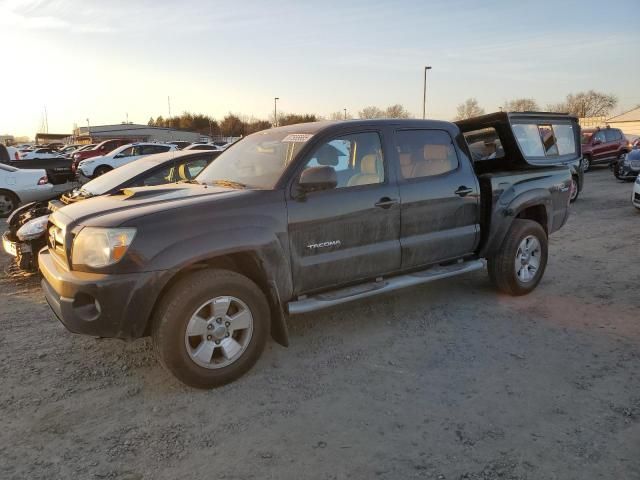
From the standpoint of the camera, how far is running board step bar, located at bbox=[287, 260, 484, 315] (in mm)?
3819

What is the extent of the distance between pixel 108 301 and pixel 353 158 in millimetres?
2245

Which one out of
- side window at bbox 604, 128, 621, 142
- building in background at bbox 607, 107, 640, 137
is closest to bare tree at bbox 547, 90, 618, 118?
building in background at bbox 607, 107, 640, 137

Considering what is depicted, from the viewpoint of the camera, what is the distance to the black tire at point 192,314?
322cm

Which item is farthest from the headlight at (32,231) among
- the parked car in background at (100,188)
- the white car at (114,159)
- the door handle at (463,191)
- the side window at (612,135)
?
the side window at (612,135)

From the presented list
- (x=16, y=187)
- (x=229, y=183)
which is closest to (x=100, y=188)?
(x=229, y=183)

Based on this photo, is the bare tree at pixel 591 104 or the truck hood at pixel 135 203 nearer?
the truck hood at pixel 135 203

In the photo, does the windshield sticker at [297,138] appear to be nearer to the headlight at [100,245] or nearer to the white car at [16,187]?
the headlight at [100,245]

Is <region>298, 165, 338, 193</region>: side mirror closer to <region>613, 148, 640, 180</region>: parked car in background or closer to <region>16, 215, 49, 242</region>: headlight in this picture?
<region>16, 215, 49, 242</region>: headlight

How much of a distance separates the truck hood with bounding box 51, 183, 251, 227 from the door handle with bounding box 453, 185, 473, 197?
2170mm

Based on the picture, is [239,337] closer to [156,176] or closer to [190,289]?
[190,289]

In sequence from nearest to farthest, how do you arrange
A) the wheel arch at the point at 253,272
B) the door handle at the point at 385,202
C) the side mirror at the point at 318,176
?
the wheel arch at the point at 253,272 → the side mirror at the point at 318,176 → the door handle at the point at 385,202

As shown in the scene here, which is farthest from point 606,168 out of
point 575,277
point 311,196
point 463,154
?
point 311,196

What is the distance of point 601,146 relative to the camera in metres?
19.9

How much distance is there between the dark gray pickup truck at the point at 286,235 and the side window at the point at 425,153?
0.01 m
